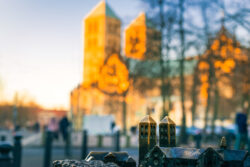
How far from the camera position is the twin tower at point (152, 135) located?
86.6 inches

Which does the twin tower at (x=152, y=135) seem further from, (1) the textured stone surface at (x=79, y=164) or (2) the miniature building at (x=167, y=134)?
(1) the textured stone surface at (x=79, y=164)

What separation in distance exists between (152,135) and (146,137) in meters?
0.04

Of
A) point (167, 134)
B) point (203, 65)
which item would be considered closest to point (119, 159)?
point (167, 134)

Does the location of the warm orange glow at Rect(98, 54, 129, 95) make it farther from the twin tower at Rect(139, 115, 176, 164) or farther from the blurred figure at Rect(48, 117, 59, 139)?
the twin tower at Rect(139, 115, 176, 164)

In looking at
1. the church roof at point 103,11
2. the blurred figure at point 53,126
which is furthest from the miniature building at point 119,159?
the church roof at point 103,11

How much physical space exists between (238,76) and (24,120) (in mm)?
77718

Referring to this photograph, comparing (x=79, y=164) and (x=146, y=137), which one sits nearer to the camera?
(x=79, y=164)

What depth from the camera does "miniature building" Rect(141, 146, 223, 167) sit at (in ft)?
5.70

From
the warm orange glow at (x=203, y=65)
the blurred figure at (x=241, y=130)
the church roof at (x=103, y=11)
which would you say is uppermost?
the church roof at (x=103, y=11)

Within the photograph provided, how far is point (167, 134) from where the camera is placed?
223 centimetres

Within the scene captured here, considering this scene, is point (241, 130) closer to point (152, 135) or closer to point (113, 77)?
point (152, 135)

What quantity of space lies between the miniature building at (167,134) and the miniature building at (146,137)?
52 millimetres

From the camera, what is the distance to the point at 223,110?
6244 centimetres

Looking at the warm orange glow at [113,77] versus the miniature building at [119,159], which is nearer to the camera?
the miniature building at [119,159]
